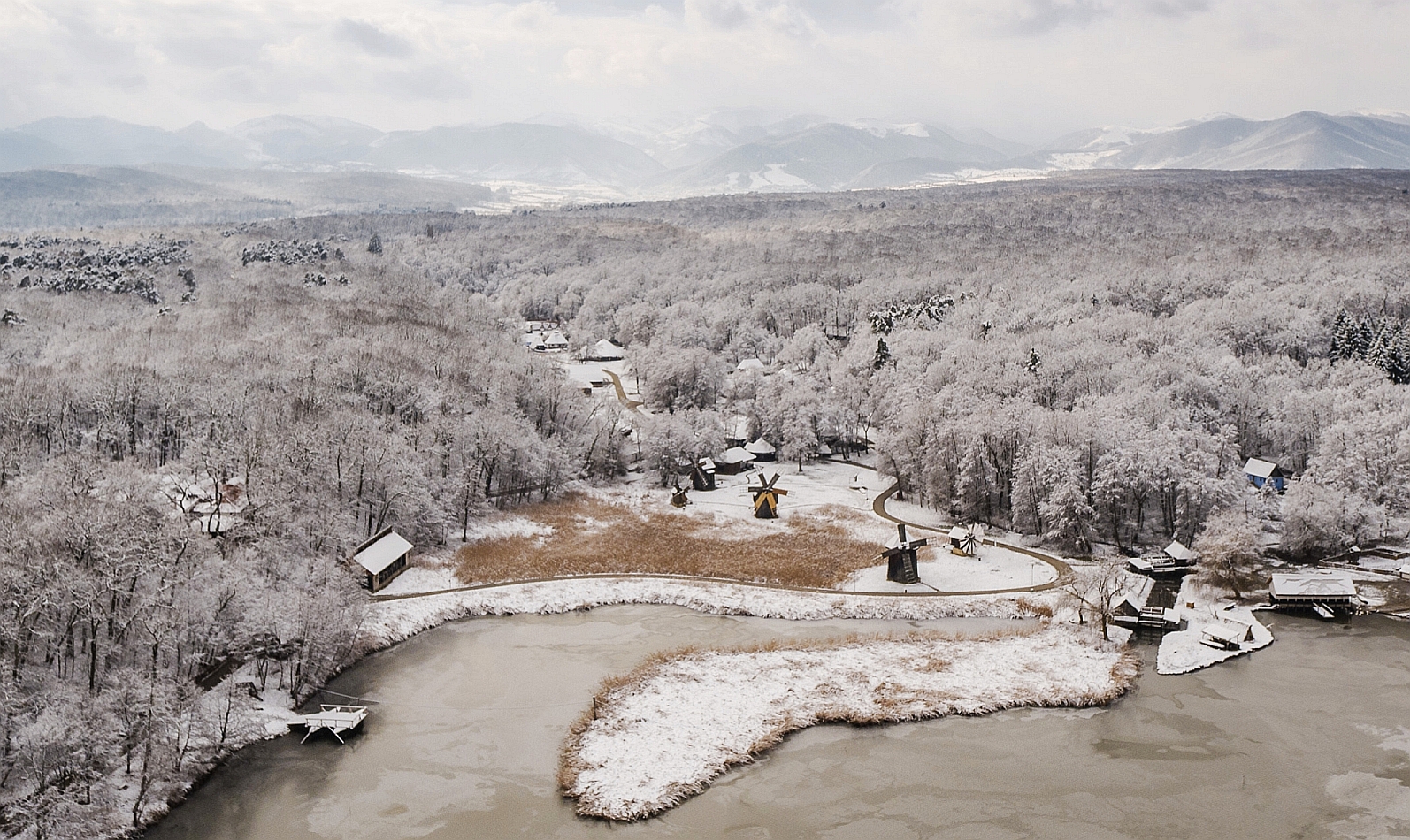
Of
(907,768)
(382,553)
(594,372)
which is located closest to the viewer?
(907,768)

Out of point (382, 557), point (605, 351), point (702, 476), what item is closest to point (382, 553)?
point (382, 557)

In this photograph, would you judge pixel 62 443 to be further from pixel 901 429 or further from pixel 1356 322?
pixel 1356 322

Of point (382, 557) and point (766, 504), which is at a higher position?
point (382, 557)

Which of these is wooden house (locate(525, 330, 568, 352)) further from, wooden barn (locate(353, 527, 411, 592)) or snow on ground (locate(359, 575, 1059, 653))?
snow on ground (locate(359, 575, 1059, 653))

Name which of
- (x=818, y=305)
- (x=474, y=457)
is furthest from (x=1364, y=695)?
(x=818, y=305)

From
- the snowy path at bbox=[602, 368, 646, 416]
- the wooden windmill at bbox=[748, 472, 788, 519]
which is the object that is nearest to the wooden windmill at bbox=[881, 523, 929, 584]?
the wooden windmill at bbox=[748, 472, 788, 519]

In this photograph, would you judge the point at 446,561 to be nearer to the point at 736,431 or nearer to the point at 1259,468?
the point at 736,431

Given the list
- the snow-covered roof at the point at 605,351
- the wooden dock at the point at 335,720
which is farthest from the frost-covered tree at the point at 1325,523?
the snow-covered roof at the point at 605,351
